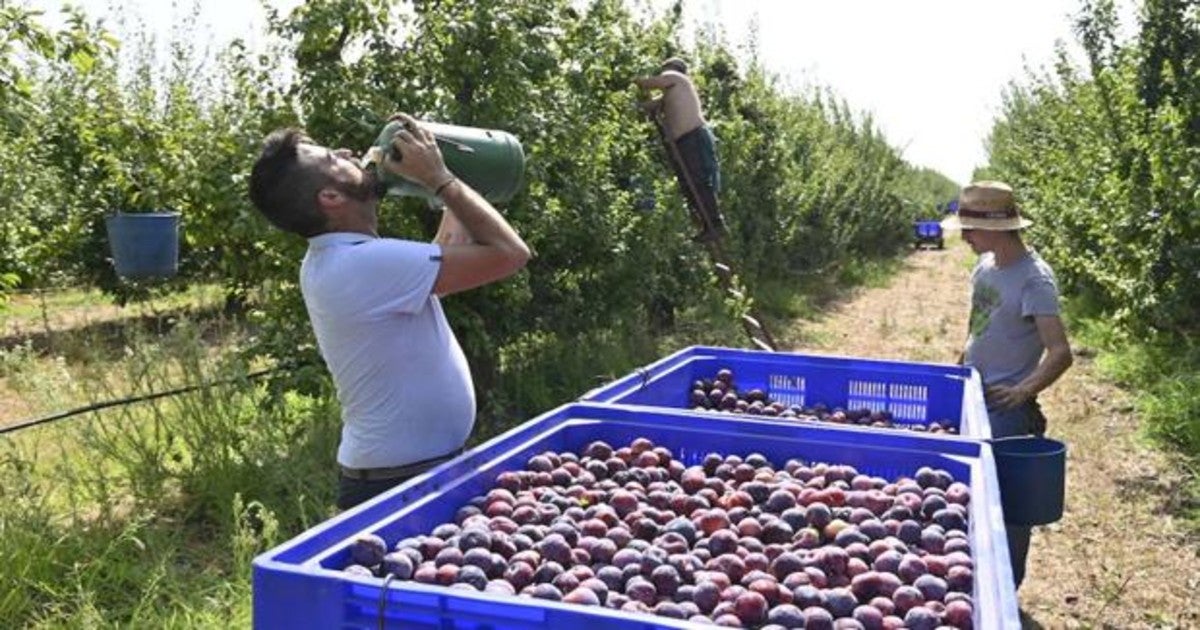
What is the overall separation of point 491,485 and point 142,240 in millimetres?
7944

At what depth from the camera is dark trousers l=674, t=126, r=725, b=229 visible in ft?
26.0

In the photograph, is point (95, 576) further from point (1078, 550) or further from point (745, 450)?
point (1078, 550)

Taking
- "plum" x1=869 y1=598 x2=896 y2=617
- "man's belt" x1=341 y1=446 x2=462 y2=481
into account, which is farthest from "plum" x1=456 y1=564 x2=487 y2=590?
"man's belt" x1=341 y1=446 x2=462 y2=481

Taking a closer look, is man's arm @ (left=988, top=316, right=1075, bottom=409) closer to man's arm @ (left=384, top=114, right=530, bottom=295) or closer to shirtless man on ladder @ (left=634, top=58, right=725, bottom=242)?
man's arm @ (left=384, top=114, right=530, bottom=295)

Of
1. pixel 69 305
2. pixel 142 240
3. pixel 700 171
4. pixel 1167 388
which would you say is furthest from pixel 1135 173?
pixel 69 305

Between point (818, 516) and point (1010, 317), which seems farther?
point (1010, 317)

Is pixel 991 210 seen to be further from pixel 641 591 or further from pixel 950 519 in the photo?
pixel 641 591

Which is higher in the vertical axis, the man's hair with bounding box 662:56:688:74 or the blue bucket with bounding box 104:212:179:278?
the man's hair with bounding box 662:56:688:74

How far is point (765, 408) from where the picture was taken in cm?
337

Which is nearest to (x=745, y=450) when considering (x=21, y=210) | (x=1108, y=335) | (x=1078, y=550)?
(x=1078, y=550)

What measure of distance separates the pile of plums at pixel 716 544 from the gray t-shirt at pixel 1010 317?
4.98 ft

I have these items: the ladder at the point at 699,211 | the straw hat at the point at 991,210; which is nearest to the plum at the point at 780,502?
the straw hat at the point at 991,210

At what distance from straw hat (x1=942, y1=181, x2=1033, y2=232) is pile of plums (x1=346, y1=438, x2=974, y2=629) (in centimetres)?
157

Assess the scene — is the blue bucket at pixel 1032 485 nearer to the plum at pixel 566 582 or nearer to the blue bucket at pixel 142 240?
the plum at pixel 566 582
